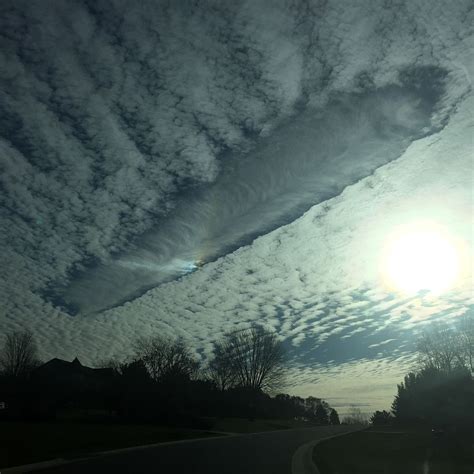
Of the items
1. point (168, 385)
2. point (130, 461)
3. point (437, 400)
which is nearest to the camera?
point (130, 461)

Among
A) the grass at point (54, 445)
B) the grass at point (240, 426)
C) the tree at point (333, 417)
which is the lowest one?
the grass at point (54, 445)

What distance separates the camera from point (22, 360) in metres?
83.2

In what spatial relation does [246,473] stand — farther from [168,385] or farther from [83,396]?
[83,396]

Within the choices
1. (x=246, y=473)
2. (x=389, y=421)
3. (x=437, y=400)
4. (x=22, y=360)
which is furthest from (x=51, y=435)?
(x=389, y=421)

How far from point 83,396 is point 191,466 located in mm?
59541

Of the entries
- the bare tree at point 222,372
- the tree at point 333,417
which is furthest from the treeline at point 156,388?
the tree at point 333,417

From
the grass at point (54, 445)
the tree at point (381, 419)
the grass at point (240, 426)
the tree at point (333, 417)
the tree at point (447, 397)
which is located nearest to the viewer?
the grass at point (54, 445)

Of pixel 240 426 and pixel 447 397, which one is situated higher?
pixel 447 397

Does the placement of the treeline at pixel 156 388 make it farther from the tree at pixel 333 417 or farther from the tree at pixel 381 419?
the tree at pixel 333 417

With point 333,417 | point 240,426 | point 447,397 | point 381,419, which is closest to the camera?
point 447,397

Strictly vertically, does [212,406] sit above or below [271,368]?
below

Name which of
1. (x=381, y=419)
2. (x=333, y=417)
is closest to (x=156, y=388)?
(x=381, y=419)

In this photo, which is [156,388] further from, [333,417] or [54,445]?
[333,417]

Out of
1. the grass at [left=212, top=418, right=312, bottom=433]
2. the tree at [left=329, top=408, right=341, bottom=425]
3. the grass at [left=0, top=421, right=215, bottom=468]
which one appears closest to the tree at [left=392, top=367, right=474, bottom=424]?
the grass at [left=212, top=418, right=312, bottom=433]
